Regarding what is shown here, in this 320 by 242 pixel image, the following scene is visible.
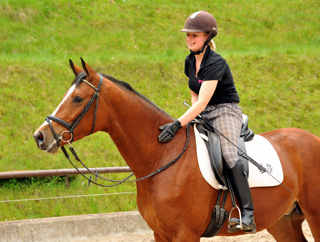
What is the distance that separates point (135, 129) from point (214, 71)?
94 centimetres

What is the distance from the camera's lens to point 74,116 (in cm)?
363

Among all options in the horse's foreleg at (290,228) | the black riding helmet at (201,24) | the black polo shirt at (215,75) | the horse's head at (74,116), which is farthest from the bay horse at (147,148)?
the black riding helmet at (201,24)

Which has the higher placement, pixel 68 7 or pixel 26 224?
pixel 68 7

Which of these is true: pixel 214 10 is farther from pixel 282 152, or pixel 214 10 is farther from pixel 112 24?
pixel 282 152

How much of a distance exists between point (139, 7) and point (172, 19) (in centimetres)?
116

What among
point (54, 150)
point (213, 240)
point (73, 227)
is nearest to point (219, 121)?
point (54, 150)

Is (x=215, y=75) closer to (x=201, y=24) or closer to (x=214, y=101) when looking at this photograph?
(x=214, y=101)

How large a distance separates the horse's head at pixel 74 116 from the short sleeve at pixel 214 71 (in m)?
1.02

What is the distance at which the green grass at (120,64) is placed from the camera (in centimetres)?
798

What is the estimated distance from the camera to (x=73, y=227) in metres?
6.79

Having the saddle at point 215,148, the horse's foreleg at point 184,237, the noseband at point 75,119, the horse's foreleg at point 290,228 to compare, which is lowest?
the horse's foreleg at point 290,228

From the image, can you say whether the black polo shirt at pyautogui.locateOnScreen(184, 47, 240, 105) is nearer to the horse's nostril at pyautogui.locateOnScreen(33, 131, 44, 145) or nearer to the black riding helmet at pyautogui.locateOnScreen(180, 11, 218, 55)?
the black riding helmet at pyautogui.locateOnScreen(180, 11, 218, 55)

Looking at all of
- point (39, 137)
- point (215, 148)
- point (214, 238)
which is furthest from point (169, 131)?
point (214, 238)

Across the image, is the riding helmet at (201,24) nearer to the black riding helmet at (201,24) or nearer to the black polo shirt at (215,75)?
the black riding helmet at (201,24)
